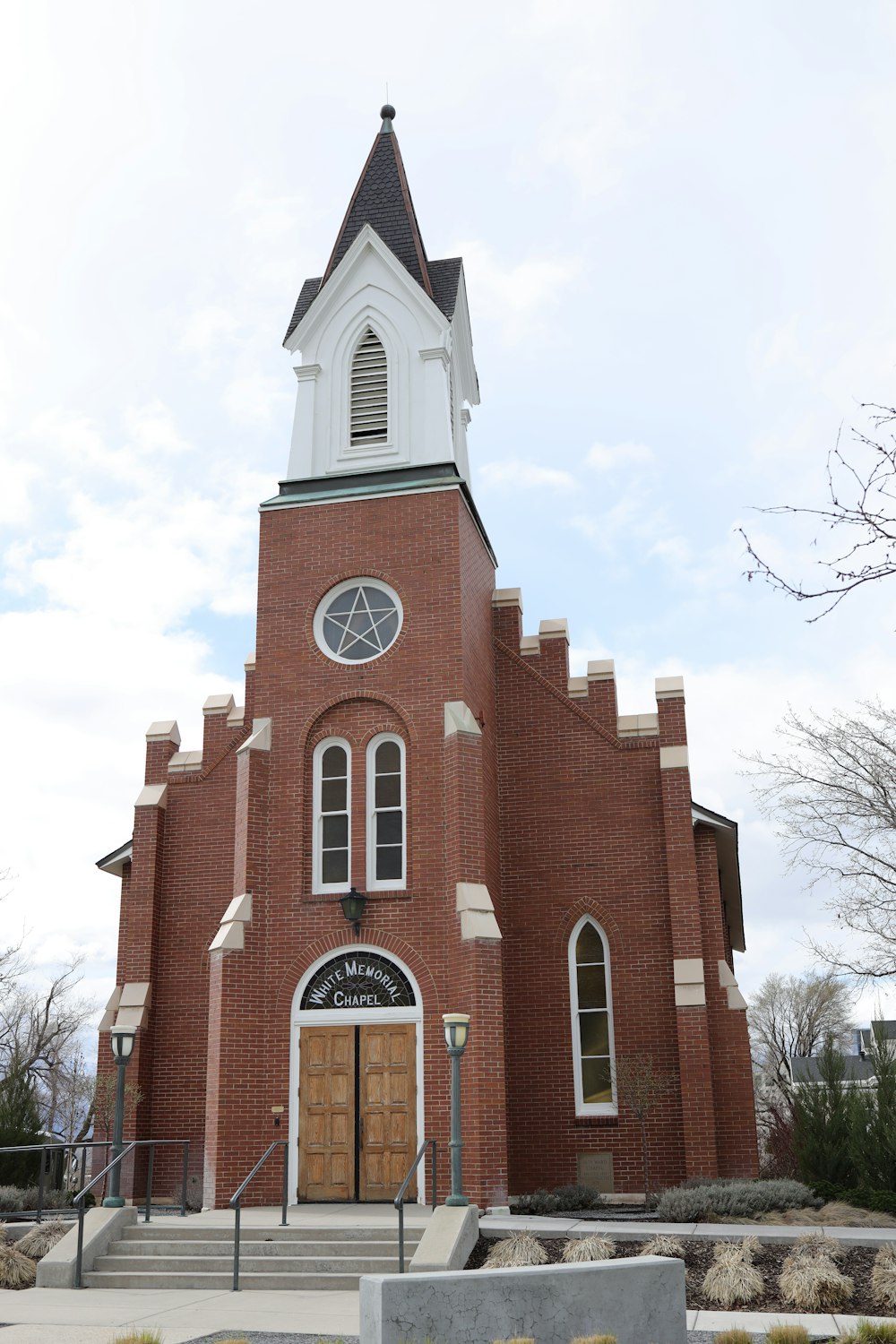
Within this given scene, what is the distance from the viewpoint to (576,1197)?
17578mm

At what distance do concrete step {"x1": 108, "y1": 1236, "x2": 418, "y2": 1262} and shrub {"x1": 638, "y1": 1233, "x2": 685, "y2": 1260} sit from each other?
2.82m

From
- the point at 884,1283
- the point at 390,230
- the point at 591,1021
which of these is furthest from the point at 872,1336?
the point at 390,230

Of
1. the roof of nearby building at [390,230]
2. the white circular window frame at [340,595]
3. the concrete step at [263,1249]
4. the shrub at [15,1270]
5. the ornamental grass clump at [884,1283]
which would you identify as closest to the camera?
the ornamental grass clump at [884,1283]

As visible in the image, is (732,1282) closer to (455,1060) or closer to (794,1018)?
(455,1060)

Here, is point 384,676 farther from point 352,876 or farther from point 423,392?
point 423,392

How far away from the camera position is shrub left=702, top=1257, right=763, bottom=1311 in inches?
456

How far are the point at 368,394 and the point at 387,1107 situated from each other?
11834 mm

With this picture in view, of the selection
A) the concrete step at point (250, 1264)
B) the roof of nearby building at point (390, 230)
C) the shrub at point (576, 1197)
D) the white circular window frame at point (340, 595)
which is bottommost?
the concrete step at point (250, 1264)

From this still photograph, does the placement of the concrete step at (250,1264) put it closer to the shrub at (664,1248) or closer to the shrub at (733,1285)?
the shrub at (664,1248)

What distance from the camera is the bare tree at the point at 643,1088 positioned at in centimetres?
1830

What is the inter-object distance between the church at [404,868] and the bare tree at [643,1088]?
75mm

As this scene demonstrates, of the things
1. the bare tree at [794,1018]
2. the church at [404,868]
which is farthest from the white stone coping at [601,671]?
the bare tree at [794,1018]

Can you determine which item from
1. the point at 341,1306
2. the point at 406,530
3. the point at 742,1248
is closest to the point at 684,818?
the point at 406,530

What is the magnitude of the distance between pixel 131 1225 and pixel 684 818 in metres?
10.0
